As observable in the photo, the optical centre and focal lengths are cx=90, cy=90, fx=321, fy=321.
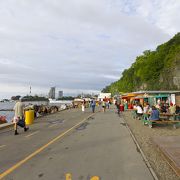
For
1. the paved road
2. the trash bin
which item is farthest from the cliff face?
the paved road

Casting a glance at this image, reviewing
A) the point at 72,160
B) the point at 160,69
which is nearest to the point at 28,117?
the point at 72,160

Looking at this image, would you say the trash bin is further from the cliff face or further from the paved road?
the cliff face

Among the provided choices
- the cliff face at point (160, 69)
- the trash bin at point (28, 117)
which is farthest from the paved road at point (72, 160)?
the cliff face at point (160, 69)

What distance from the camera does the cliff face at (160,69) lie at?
271ft

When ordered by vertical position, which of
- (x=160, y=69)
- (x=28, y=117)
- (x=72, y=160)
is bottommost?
(x=72, y=160)

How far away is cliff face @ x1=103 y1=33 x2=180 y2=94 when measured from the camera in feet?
271

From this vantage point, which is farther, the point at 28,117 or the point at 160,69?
the point at 160,69

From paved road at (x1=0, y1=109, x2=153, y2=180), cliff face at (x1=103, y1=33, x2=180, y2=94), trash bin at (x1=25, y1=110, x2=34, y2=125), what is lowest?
paved road at (x1=0, y1=109, x2=153, y2=180)

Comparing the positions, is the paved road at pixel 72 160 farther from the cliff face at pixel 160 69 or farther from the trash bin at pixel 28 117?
the cliff face at pixel 160 69

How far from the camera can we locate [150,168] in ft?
26.6

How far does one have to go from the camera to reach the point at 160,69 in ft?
346

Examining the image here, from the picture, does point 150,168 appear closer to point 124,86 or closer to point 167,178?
point 167,178

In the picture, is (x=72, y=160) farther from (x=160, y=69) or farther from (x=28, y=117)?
(x=160, y=69)

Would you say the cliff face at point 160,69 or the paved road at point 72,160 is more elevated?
the cliff face at point 160,69
